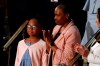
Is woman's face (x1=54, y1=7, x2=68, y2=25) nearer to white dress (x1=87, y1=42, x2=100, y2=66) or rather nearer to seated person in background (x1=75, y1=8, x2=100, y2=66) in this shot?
seated person in background (x1=75, y1=8, x2=100, y2=66)

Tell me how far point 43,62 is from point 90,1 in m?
1.51

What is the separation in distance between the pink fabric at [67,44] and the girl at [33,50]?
59 cm

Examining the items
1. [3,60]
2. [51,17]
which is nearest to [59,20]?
[51,17]

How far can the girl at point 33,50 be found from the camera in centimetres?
691

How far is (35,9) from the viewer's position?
907 centimetres

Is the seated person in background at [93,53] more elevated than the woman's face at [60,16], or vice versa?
the woman's face at [60,16]

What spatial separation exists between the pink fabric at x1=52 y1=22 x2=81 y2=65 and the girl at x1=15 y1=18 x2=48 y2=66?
593 millimetres

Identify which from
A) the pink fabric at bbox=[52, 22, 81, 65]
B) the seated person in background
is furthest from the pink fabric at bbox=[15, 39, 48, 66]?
the seated person in background

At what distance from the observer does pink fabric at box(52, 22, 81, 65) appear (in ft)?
20.4

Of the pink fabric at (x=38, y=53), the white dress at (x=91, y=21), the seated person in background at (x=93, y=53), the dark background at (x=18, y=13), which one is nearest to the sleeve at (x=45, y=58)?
the pink fabric at (x=38, y=53)

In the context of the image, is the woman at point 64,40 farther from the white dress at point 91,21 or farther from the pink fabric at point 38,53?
the white dress at point 91,21

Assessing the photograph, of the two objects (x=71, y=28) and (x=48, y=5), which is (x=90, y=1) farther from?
(x=48, y=5)

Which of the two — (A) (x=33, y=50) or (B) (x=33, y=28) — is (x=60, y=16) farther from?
(A) (x=33, y=50)

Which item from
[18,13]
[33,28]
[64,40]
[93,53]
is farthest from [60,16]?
[18,13]
